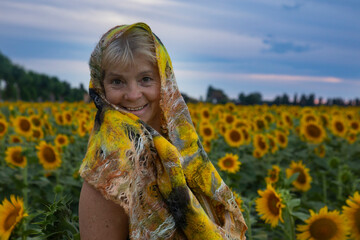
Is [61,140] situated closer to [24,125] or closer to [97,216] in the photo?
[24,125]

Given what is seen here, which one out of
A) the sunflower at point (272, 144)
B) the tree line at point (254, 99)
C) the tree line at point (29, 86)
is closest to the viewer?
the sunflower at point (272, 144)

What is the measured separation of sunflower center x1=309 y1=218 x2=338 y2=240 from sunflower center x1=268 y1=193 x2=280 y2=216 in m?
0.23

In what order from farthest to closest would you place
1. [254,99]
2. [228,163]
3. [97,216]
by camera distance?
[254,99]
[228,163]
[97,216]

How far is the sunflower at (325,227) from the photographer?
2270mm

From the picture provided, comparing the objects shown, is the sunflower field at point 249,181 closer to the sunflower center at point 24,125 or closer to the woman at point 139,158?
the sunflower center at point 24,125

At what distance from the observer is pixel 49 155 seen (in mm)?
4258

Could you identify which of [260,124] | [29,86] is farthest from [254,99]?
[29,86]

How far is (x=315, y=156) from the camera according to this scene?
18.3 feet

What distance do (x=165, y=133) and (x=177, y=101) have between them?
18cm

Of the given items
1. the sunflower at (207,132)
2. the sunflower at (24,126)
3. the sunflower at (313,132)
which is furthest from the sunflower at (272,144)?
the sunflower at (24,126)

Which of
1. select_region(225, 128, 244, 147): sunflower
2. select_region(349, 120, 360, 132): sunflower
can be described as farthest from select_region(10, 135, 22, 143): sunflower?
select_region(349, 120, 360, 132): sunflower

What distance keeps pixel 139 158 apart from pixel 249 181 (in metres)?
3.38

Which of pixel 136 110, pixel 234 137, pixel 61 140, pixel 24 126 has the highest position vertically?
pixel 136 110

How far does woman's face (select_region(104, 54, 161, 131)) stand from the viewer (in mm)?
1602
